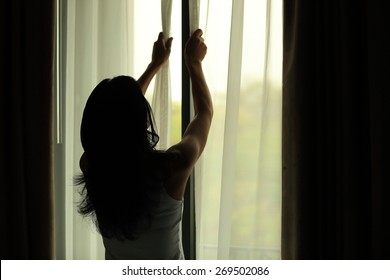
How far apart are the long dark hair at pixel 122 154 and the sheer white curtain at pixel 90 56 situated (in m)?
0.70

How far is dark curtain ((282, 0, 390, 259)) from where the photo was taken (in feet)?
4.99

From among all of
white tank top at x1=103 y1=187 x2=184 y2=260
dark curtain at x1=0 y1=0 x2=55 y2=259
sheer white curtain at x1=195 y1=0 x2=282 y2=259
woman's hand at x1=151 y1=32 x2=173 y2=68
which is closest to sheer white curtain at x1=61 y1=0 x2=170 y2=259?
dark curtain at x1=0 y1=0 x2=55 y2=259

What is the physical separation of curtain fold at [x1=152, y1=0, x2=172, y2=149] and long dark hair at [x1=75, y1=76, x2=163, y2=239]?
1.91ft

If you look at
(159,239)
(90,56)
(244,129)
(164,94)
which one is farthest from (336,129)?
(90,56)

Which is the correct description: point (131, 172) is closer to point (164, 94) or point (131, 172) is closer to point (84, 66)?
point (164, 94)

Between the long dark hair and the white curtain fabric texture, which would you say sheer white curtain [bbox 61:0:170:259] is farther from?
the long dark hair

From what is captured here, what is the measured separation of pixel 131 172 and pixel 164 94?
2.23ft

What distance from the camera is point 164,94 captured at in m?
1.73

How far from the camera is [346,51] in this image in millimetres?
1547

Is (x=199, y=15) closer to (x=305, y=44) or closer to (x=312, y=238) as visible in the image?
(x=305, y=44)

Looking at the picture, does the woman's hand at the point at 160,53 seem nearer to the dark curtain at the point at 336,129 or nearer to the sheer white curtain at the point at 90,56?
the sheer white curtain at the point at 90,56

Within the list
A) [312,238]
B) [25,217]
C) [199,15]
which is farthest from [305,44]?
[25,217]

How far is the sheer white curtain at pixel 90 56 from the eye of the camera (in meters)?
1.86
